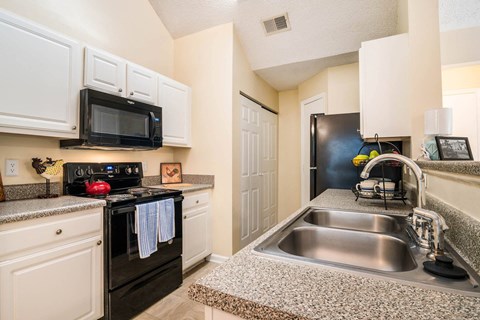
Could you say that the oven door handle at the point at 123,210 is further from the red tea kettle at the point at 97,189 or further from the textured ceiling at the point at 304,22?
the textured ceiling at the point at 304,22

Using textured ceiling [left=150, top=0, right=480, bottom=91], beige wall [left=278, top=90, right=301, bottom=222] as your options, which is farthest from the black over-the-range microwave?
beige wall [left=278, top=90, right=301, bottom=222]

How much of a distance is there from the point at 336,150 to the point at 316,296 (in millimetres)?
2214

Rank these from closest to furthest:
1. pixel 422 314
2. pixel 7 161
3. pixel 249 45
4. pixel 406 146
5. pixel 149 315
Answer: pixel 422 314 → pixel 7 161 → pixel 149 315 → pixel 406 146 → pixel 249 45

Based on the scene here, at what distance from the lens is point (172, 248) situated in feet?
6.93

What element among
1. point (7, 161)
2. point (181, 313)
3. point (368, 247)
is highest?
point (7, 161)

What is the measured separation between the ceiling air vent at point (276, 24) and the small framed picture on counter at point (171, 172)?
1.93m

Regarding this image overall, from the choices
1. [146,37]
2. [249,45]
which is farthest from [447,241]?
[146,37]

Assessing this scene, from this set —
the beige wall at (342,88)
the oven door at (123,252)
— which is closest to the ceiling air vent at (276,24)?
the beige wall at (342,88)

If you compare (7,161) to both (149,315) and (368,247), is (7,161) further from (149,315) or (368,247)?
(368,247)

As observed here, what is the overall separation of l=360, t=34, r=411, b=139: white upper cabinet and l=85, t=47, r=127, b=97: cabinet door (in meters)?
2.07

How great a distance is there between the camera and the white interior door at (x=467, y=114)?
109 inches

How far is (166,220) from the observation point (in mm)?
2021

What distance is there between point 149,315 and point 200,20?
296 cm

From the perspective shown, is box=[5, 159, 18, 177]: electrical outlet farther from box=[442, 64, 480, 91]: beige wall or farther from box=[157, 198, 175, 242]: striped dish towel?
box=[442, 64, 480, 91]: beige wall
